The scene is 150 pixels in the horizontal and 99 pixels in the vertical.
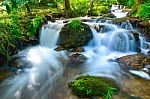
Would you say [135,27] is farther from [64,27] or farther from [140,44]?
[64,27]

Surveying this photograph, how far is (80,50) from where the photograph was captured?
9906 millimetres

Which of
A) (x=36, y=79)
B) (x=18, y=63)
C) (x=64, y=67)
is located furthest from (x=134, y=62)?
(x=18, y=63)

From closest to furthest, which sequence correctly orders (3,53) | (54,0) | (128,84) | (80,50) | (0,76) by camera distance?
(128,84) → (0,76) → (3,53) → (80,50) → (54,0)

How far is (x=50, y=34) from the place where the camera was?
1123 centimetres

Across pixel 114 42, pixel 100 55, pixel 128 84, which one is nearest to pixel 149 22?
pixel 114 42

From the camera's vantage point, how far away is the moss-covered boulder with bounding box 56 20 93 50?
A: 33.6 feet

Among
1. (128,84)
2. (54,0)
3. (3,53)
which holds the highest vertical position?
(54,0)

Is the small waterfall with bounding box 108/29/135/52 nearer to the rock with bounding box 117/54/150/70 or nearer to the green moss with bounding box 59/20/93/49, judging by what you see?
the green moss with bounding box 59/20/93/49

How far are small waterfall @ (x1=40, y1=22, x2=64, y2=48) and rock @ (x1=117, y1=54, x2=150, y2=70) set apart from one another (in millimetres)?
3168

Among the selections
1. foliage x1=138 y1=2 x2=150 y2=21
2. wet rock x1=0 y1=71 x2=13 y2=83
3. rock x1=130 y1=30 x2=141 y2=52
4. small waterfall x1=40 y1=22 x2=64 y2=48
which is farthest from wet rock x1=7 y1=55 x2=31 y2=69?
foliage x1=138 y1=2 x2=150 y2=21

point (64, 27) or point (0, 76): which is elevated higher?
point (64, 27)

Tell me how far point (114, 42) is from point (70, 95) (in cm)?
498

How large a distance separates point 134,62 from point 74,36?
2.93m

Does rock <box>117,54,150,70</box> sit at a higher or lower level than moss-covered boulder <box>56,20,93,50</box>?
lower
